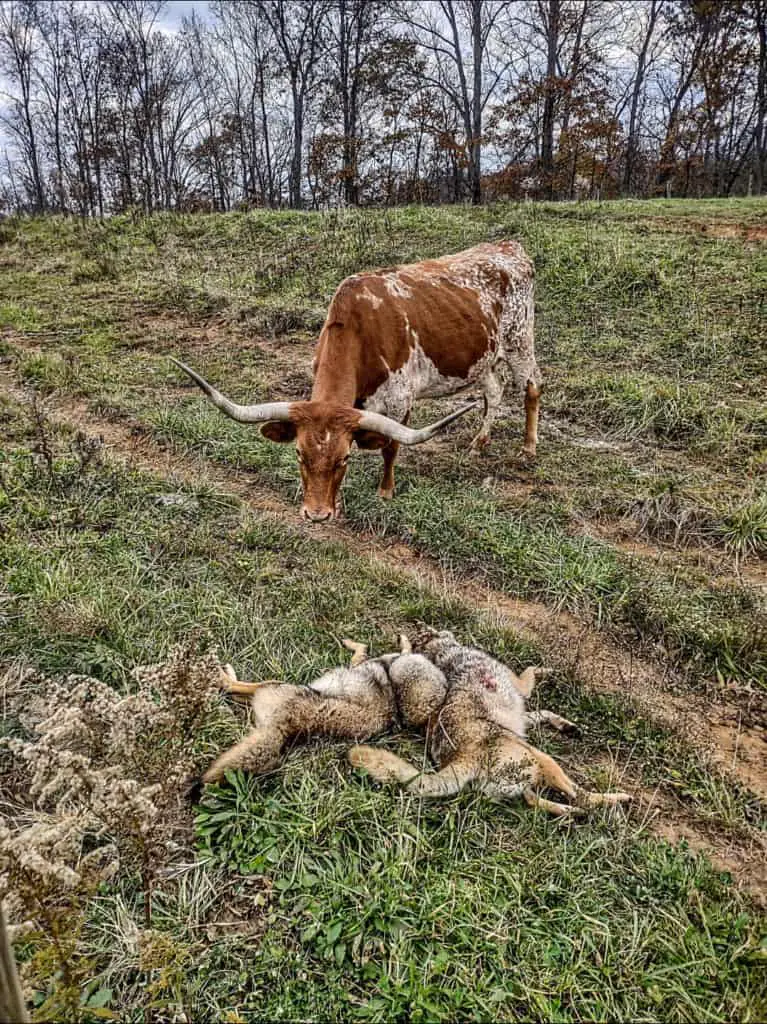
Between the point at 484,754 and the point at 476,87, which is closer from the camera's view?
the point at 484,754

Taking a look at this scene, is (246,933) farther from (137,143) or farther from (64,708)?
(137,143)

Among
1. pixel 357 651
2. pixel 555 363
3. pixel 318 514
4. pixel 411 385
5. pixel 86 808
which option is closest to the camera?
pixel 86 808

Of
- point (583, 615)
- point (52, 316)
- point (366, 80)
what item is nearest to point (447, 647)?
point (583, 615)

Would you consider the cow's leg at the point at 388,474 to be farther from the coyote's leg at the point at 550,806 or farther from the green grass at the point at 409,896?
the coyote's leg at the point at 550,806

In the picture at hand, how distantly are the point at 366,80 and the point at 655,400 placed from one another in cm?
2399

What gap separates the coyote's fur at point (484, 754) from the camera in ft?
7.85

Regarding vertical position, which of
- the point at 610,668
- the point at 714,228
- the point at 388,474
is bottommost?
the point at 610,668

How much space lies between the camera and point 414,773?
245 cm

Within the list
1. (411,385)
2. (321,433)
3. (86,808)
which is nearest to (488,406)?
(411,385)

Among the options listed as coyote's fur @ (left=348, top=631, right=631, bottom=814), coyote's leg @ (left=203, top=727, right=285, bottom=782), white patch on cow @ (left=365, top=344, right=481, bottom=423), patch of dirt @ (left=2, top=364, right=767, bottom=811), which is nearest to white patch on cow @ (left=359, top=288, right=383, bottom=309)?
white patch on cow @ (left=365, top=344, right=481, bottom=423)

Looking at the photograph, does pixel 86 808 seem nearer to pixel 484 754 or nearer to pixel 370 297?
pixel 484 754

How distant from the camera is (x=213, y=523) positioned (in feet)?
15.2

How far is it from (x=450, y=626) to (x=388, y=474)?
1.93 m

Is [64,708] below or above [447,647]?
above
